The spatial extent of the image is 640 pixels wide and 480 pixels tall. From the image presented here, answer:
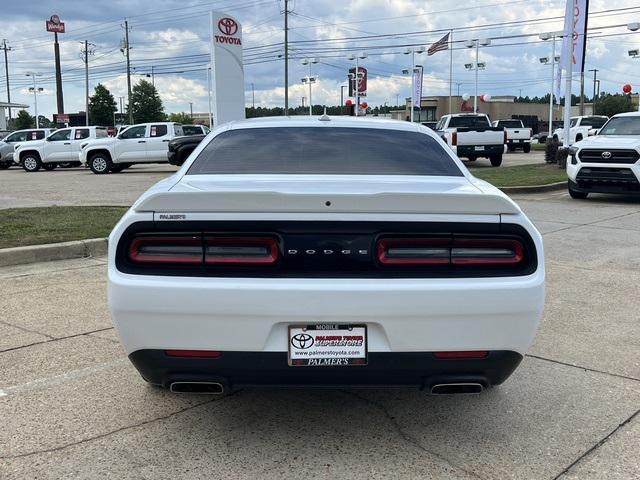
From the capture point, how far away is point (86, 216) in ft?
33.6

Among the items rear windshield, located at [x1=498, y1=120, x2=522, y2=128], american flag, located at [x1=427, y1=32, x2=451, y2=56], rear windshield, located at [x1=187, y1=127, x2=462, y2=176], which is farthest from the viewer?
american flag, located at [x1=427, y1=32, x2=451, y2=56]

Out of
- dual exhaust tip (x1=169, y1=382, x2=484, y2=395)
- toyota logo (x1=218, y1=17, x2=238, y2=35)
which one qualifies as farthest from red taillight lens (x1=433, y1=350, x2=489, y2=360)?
toyota logo (x1=218, y1=17, x2=238, y2=35)

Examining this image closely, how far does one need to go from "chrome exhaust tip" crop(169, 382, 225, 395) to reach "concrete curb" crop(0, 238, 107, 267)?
17.2 ft

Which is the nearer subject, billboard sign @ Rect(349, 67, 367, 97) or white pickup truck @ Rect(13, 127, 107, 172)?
white pickup truck @ Rect(13, 127, 107, 172)

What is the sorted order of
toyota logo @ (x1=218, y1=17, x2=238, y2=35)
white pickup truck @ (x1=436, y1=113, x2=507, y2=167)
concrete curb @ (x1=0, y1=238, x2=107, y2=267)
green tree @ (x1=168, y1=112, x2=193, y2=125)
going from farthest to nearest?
green tree @ (x1=168, y1=112, x2=193, y2=125) < white pickup truck @ (x1=436, y1=113, x2=507, y2=167) < toyota logo @ (x1=218, y1=17, x2=238, y2=35) < concrete curb @ (x1=0, y1=238, x2=107, y2=267)

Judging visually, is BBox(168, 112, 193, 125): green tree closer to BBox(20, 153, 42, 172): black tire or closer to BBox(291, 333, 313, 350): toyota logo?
BBox(20, 153, 42, 172): black tire

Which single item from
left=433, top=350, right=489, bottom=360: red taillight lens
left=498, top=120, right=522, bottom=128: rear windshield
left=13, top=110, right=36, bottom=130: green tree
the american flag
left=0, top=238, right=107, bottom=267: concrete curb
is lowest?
left=0, top=238, right=107, bottom=267: concrete curb

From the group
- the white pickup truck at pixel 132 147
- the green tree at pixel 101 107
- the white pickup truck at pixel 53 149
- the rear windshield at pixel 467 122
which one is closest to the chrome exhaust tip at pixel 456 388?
the rear windshield at pixel 467 122

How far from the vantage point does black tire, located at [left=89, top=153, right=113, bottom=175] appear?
79.6ft

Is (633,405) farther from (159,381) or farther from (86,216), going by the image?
(86,216)

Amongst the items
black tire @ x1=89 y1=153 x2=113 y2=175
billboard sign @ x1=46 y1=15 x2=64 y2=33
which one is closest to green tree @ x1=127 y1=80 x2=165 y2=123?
billboard sign @ x1=46 y1=15 x2=64 y2=33

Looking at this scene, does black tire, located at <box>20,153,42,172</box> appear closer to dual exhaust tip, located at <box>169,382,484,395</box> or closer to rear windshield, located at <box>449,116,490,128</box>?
rear windshield, located at <box>449,116,490,128</box>

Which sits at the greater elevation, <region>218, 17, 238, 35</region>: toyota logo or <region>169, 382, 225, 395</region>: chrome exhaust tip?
<region>218, 17, 238, 35</region>: toyota logo

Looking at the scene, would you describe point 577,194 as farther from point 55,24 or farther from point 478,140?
point 55,24
